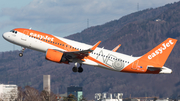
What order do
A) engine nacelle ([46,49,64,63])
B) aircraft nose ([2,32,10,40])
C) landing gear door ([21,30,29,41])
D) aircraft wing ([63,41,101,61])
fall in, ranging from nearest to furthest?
aircraft wing ([63,41,101,61])
engine nacelle ([46,49,64,63])
landing gear door ([21,30,29,41])
aircraft nose ([2,32,10,40])

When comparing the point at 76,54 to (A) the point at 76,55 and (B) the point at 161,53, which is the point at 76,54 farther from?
(B) the point at 161,53

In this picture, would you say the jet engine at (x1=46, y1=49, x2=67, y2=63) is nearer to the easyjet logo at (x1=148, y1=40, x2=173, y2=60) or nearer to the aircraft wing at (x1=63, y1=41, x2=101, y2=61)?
the aircraft wing at (x1=63, y1=41, x2=101, y2=61)

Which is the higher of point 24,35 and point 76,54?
point 24,35

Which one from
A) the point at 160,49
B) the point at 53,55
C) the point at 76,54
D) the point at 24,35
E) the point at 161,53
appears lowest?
the point at 53,55

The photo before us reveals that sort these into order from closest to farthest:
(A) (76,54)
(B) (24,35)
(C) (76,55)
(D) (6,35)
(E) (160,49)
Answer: (A) (76,54) < (C) (76,55) < (B) (24,35) < (D) (6,35) < (E) (160,49)

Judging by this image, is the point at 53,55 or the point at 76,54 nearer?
the point at 53,55

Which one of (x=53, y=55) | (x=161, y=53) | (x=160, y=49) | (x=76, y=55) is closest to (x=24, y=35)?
(x=53, y=55)

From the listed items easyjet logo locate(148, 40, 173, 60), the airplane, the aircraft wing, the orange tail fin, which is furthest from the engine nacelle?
easyjet logo locate(148, 40, 173, 60)

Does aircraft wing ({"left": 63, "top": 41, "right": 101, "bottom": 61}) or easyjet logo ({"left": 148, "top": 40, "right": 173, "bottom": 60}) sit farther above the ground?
easyjet logo ({"left": 148, "top": 40, "right": 173, "bottom": 60})

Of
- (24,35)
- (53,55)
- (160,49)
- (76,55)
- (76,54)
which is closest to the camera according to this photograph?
(53,55)

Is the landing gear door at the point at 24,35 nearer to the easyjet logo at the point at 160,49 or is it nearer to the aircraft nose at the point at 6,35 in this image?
the aircraft nose at the point at 6,35

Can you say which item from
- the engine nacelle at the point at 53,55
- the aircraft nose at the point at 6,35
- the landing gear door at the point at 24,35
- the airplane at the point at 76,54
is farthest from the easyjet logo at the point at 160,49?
the aircraft nose at the point at 6,35

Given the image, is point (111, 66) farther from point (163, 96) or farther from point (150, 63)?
point (163, 96)

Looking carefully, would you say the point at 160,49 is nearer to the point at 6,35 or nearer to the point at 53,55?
the point at 53,55
